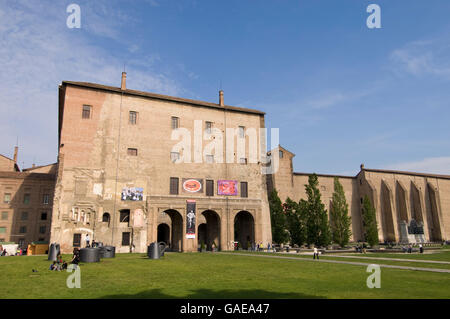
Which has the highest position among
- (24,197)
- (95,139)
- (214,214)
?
A: (95,139)

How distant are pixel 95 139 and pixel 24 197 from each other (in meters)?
28.4

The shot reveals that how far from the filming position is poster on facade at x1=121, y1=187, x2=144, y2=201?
37.7 metres

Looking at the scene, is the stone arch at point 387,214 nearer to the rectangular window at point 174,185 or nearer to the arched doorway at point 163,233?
the arched doorway at point 163,233

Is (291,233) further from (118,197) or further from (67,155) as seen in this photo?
(67,155)

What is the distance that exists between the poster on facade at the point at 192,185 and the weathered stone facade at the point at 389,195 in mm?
21778

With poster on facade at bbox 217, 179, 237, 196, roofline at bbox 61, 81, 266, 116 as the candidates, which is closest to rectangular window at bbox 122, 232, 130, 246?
poster on facade at bbox 217, 179, 237, 196

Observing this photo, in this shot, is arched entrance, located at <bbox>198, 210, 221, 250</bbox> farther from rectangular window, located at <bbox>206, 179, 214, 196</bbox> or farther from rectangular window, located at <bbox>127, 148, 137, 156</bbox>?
rectangular window, located at <bbox>127, 148, 137, 156</bbox>

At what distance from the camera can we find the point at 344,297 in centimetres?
904

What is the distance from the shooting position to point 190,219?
40156 mm

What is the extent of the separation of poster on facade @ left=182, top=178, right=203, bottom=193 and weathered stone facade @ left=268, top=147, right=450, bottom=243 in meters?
21.8

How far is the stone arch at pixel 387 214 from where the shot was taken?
209 ft

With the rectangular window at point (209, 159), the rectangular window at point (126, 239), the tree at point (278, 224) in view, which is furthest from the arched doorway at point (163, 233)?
the rectangular window at point (126, 239)

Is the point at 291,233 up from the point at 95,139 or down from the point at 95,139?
down

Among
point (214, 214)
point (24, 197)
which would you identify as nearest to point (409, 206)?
point (214, 214)
